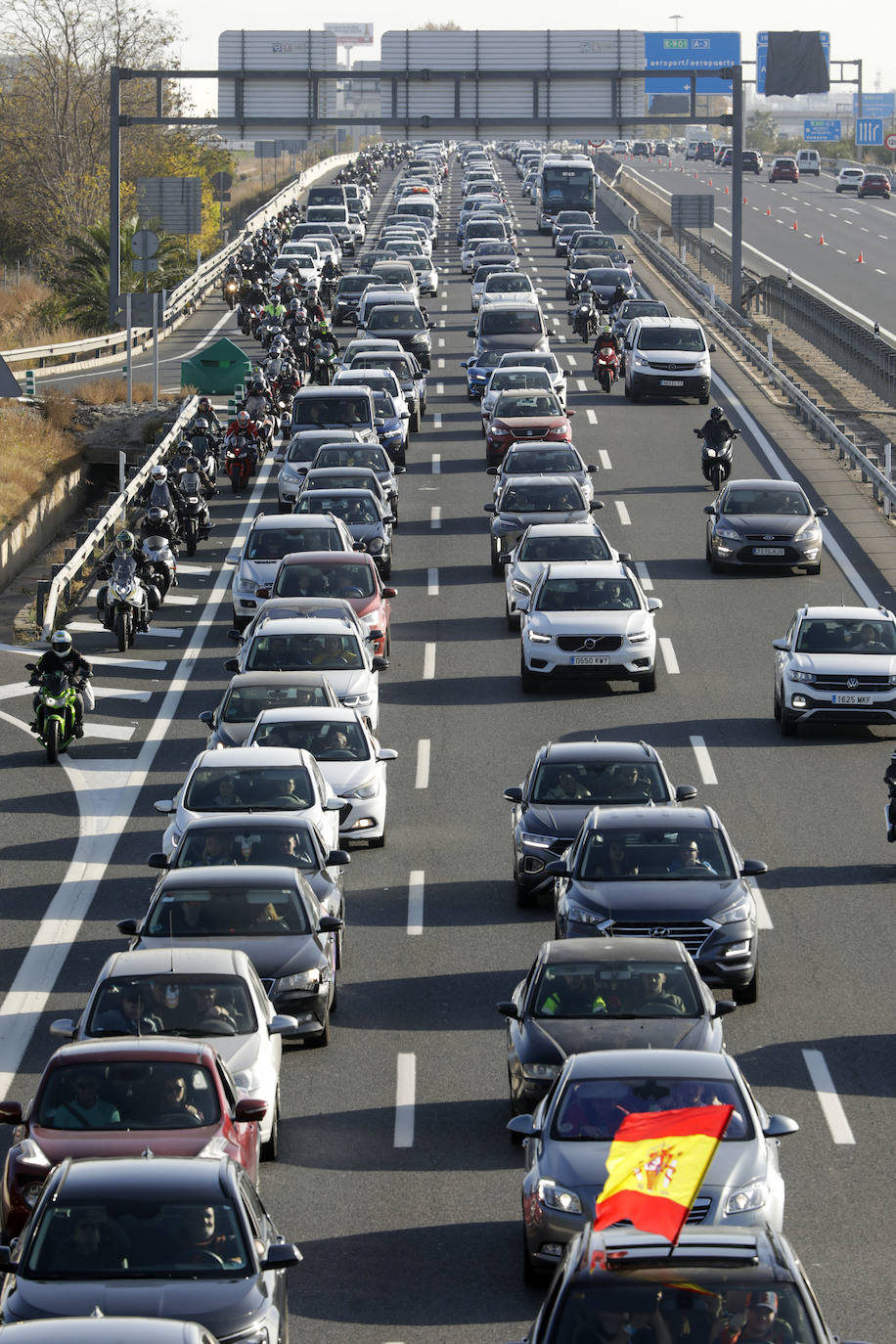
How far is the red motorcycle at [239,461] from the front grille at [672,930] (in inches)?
1048

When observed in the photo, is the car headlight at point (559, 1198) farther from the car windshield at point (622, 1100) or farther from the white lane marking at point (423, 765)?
the white lane marking at point (423, 765)

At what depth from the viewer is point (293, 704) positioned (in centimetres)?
2428

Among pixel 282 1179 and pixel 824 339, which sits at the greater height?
pixel 824 339

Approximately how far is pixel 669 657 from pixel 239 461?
14273 millimetres

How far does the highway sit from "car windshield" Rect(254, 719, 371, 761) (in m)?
0.98

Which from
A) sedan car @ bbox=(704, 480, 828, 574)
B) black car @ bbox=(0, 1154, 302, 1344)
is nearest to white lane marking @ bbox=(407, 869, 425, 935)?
black car @ bbox=(0, 1154, 302, 1344)

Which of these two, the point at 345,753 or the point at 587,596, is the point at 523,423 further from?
the point at 345,753

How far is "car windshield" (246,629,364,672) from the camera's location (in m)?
26.2

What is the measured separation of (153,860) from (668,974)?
515 cm

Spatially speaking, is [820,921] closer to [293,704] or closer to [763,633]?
[293,704]

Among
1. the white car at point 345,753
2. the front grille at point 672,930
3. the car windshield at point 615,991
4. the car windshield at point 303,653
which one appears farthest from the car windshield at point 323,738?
the car windshield at point 615,991

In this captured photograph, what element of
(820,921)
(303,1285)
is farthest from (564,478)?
(303,1285)

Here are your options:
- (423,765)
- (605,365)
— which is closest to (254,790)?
(423,765)

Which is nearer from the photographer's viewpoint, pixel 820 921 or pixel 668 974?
pixel 668 974
